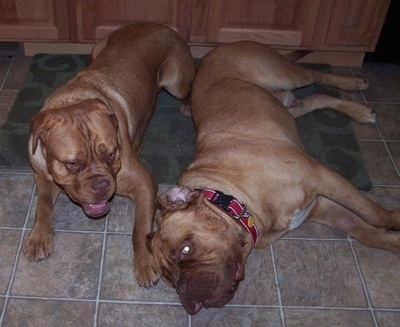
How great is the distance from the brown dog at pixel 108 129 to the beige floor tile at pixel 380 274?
106cm

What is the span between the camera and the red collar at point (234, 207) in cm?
228

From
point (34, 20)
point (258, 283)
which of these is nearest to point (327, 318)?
point (258, 283)

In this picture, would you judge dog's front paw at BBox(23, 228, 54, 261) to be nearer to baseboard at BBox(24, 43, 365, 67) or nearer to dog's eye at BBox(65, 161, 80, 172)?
dog's eye at BBox(65, 161, 80, 172)

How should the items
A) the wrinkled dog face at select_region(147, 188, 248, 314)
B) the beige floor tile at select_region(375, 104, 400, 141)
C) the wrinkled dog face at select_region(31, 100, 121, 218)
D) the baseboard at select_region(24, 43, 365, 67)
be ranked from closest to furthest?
the wrinkled dog face at select_region(147, 188, 248, 314) → the wrinkled dog face at select_region(31, 100, 121, 218) → the beige floor tile at select_region(375, 104, 400, 141) → the baseboard at select_region(24, 43, 365, 67)

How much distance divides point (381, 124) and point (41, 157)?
2.22m

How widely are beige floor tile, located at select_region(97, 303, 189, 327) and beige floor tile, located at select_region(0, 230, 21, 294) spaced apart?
484 millimetres

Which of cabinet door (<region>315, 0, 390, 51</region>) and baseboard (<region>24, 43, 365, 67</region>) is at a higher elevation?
cabinet door (<region>315, 0, 390, 51</region>)

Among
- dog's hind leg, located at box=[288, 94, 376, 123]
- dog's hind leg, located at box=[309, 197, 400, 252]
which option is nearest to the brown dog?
dog's hind leg, located at box=[288, 94, 376, 123]

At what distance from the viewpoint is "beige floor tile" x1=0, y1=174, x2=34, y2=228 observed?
2.97 meters

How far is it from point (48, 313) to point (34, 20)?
7.10ft

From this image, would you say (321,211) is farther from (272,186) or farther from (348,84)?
(348,84)

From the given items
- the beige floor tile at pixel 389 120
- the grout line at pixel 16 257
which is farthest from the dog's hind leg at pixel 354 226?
the grout line at pixel 16 257

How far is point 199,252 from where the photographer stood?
7.06 ft

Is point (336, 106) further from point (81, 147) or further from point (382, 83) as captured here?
point (81, 147)
